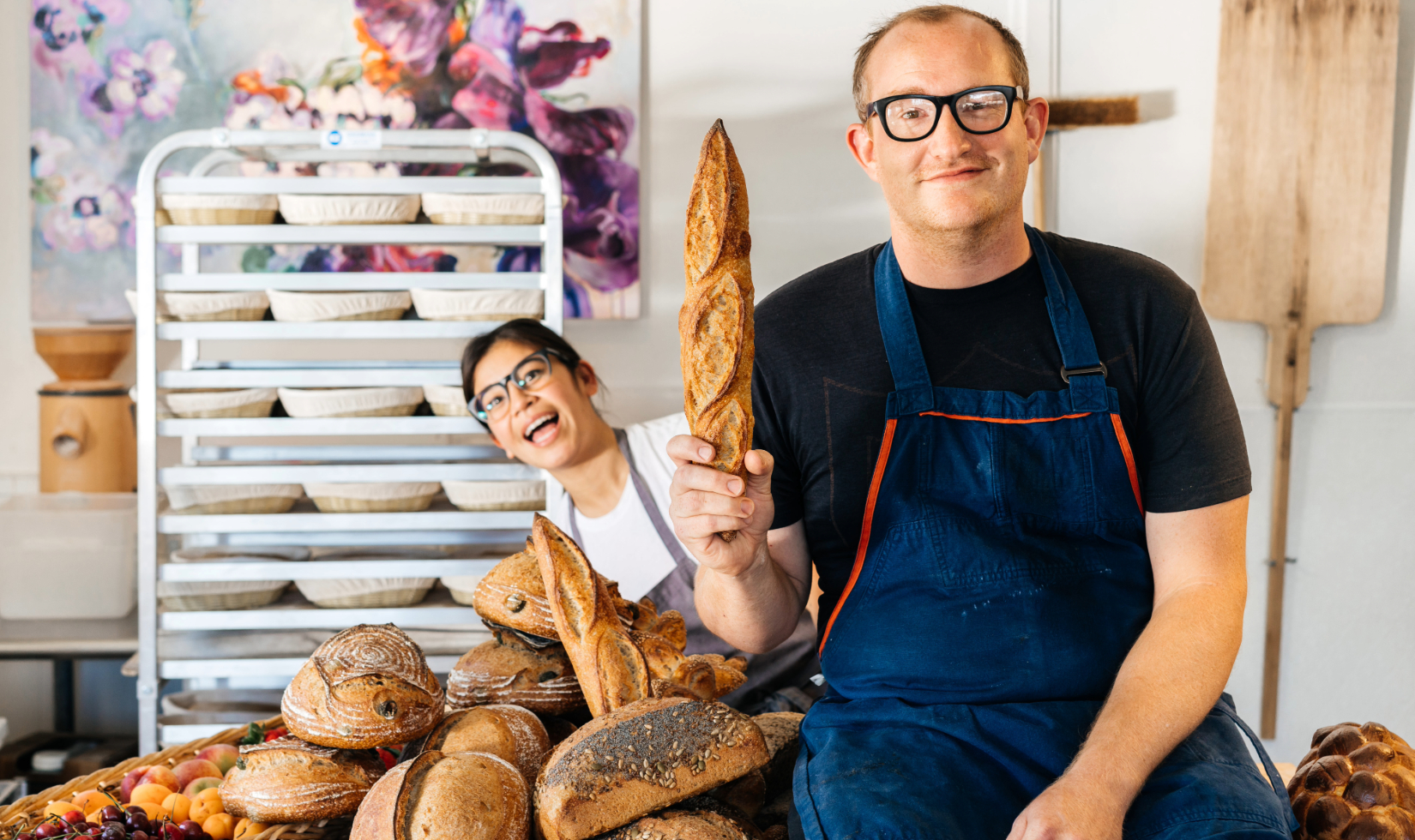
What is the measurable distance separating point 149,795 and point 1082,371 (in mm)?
1363

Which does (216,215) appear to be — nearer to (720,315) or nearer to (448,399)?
(448,399)

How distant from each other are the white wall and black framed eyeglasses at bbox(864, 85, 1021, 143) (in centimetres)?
183

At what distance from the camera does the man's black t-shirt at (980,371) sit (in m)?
1.20

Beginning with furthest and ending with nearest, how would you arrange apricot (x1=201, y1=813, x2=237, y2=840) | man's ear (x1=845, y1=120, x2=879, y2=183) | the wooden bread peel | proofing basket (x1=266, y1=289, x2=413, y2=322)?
1. the wooden bread peel
2. proofing basket (x1=266, y1=289, x2=413, y2=322)
3. man's ear (x1=845, y1=120, x2=879, y2=183)
4. apricot (x1=201, y1=813, x2=237, y2=840)

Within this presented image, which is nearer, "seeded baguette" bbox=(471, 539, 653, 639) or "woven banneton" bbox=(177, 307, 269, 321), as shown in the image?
"seeded baguette" bbox=(471, 539, 653, 639)

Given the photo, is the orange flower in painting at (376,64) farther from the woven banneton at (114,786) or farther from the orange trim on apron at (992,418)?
the orange trim on apron at (992,418)

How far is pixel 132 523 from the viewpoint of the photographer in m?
2.64

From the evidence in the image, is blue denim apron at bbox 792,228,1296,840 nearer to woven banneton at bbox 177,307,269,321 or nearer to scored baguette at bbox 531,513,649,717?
scored baguette at bbox 531,513,649,717

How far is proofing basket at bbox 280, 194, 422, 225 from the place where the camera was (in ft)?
7.29

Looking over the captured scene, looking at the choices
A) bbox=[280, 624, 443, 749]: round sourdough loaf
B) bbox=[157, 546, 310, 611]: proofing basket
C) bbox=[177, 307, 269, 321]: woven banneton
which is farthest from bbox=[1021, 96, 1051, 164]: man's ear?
bbox=[157, 546, 310, 611]: proofing basket

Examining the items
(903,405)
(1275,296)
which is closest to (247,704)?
(903,405)

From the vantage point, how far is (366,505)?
229cm

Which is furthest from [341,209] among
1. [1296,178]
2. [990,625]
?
[1296,178]

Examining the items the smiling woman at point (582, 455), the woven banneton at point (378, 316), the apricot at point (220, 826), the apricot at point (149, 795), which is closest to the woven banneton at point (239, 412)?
the woven banneton at point (378, 316)
